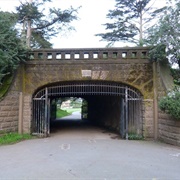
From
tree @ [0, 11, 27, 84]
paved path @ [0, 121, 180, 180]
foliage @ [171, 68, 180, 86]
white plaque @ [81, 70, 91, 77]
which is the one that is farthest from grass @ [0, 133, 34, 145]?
foliage @ [171, 68, 180, 86]

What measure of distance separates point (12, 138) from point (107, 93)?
472 cm

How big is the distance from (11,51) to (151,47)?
19.5 feet

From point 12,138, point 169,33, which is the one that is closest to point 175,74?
point 169,33

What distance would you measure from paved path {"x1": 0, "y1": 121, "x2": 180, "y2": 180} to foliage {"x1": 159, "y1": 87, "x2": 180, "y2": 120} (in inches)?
47.7

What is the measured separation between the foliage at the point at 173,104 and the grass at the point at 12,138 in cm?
582

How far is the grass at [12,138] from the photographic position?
30.6 ft

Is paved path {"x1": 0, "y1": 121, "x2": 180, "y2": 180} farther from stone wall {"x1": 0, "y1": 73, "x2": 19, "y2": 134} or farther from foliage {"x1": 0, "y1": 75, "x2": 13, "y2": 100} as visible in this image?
foliage {"x1": 0, "y1": 75, "x2": 13, "y2": 100}

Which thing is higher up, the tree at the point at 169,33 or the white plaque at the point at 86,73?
the tree at the point at 169,33

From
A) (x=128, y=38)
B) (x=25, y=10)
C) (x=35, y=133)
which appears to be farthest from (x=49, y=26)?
(x=35, y=133)

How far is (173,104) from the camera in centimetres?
853

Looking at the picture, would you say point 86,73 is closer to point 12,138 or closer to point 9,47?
point 9,47

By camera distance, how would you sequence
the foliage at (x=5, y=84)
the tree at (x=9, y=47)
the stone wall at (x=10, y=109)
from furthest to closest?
the foliage at (x=5, y=84), the stone wall at (x=10, y=109), the tree at (x=9, y=47)

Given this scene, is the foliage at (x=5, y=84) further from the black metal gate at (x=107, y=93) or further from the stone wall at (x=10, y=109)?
the black metal gate at (x=107, y=93)

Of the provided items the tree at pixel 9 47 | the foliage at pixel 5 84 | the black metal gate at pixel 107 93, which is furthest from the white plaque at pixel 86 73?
the foliage at pixel 5 84
